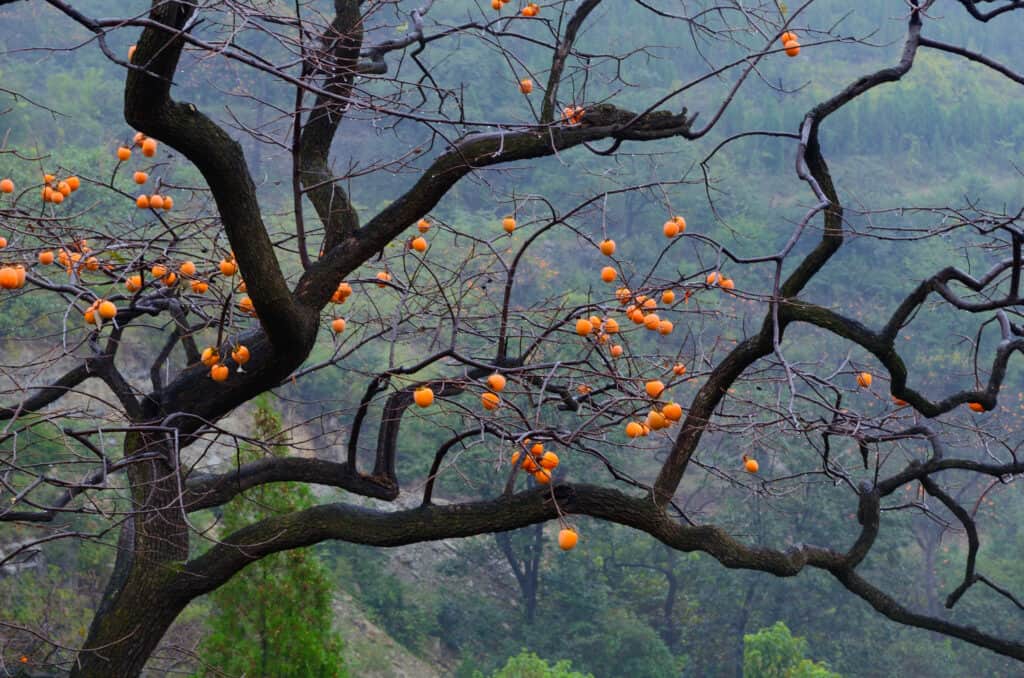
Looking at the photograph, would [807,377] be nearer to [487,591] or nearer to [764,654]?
[764,654]

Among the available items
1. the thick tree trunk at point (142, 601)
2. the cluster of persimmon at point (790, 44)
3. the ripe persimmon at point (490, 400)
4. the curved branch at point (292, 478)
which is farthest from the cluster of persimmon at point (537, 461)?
Answer: the cluster of persimmon at point (790, 44)

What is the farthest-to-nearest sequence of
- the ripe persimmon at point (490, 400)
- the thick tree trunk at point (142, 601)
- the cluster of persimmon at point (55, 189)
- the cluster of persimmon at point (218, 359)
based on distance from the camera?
1. the cluster of persimmon at point (55, 189)
2. the thick tree trunk at point (142, 601)
3. the cluster of persimmon at point (218, 359)
4. the ripe persimmon at point (490, 400)

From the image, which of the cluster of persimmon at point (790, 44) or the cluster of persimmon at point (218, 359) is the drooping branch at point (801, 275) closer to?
the cluster of persimmon at point (790, 44)

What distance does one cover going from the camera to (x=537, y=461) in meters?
2.54

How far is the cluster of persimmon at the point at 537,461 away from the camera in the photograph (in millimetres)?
2387

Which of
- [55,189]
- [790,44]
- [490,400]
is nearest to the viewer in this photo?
[490,400]

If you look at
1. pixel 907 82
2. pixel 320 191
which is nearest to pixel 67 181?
pixel 320 191

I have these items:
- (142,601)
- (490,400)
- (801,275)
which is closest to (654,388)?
(490,400)

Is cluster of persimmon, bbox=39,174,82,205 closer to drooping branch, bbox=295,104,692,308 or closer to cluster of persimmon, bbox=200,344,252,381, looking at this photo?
cluster of persimmon, bbox=200,344,252,381

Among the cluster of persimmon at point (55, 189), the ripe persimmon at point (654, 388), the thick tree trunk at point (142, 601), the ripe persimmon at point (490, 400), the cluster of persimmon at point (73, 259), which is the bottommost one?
the thick tree trunk at point (142, 601)

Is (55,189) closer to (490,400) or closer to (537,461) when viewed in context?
(490,400)

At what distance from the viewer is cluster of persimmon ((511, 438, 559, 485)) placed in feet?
7.83

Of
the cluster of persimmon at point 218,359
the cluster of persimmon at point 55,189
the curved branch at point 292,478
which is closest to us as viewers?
the cluster of persimmon at point 218,359

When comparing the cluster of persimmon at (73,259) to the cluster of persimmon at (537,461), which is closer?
the cluster of persimmon at (537,461)
